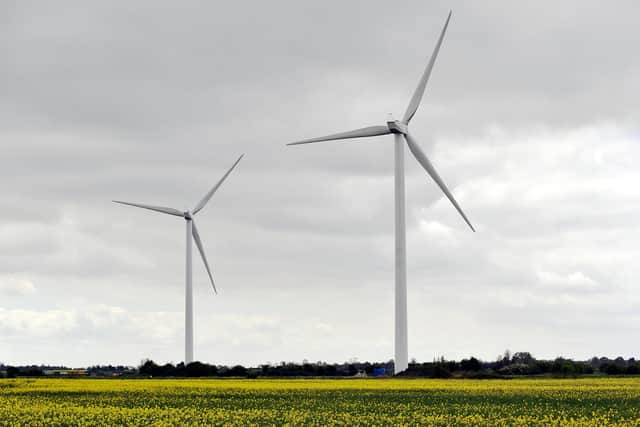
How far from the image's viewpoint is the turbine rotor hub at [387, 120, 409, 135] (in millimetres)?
103312

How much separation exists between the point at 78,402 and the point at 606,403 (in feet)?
105

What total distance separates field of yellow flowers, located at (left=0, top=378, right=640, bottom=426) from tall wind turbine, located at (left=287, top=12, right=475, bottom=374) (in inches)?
885

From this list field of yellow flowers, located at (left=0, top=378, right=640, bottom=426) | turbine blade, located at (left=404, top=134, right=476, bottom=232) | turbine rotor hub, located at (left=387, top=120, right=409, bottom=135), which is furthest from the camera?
turbine rotor hub, located at (left=387, top=120, right=409, bottom=135)

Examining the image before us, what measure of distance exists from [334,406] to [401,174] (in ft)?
172

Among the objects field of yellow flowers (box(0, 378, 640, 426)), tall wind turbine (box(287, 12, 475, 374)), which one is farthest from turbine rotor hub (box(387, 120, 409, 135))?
field of yellow flowers (box(0, 378, 640, 426))

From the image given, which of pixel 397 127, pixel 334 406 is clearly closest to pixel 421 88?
pixel 397 127

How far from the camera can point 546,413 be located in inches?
1870

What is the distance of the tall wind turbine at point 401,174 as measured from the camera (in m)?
99.3

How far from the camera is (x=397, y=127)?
339 feet

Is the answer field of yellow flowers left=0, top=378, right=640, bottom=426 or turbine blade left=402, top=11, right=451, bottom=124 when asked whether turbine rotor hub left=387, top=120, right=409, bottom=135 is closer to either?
turbine blade left=402, top=11, right=451, bottom=124

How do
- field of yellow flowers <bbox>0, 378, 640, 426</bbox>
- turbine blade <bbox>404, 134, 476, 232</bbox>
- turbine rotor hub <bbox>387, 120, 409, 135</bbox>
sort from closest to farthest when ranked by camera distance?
1. field of yellow flowers <bbox>0, 378, 640, 426</bbox>
2. turbine blade <bbox>404, 134, 476, 232</bbox>
3. turbine rotor hub <bbox>387, 120, 409, 135</bbox>

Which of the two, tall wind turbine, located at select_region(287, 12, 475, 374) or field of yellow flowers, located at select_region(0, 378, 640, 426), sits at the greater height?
tall wind turbine, located at select_region(287, 12, 475, 374)

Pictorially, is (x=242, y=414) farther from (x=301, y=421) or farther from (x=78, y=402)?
(x=78, y=402)

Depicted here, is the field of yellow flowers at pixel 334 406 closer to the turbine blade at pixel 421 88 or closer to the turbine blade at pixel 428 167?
the turbine blade at pixel 428 167
